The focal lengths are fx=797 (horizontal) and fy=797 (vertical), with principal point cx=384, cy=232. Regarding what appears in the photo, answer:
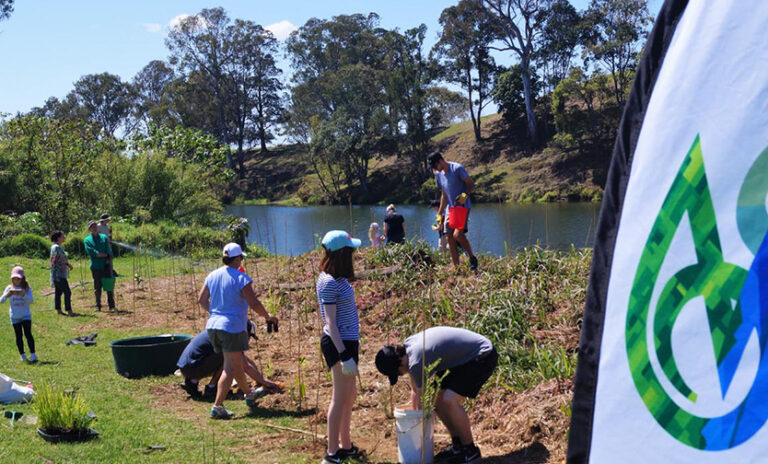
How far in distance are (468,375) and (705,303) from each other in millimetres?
4213

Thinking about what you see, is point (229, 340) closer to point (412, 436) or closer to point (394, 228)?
point (412, 436)

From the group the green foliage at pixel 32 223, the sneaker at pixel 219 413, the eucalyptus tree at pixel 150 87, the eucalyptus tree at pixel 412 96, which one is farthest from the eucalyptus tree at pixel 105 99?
the sneaker at pixel 219 413

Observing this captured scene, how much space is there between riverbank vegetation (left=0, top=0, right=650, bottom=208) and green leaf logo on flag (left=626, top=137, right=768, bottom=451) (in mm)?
30292

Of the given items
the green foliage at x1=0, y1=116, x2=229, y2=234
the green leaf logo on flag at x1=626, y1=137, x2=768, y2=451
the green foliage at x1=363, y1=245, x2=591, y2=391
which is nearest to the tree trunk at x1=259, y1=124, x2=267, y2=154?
the green foliage at x1=0, y1=116, x2=229, y2=234

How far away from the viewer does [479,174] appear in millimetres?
57156

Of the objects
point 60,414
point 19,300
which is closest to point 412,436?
point 60,414

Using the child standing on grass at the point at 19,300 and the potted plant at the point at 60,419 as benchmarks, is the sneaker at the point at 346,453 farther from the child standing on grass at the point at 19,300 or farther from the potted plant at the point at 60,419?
the child standing on grass at the point at 19,300

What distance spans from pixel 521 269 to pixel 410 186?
49138mm

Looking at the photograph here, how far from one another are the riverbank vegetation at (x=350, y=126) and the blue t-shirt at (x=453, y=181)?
22.0 m

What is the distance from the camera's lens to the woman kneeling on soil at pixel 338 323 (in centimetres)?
543

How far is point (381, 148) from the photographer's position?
62438 mm

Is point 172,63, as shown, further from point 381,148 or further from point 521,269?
point 521,269

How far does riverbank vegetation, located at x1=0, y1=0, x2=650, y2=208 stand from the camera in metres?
30.7

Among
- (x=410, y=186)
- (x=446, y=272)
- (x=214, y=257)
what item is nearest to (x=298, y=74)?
(x=410, y=186)
